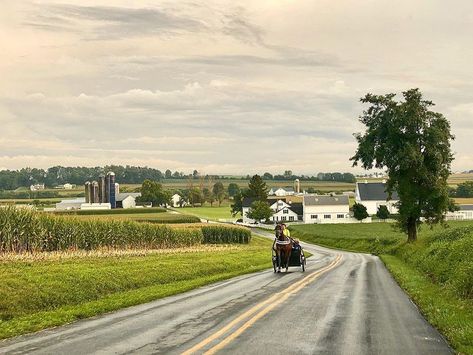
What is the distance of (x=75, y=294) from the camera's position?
714 inches

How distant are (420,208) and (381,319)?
4355 cm

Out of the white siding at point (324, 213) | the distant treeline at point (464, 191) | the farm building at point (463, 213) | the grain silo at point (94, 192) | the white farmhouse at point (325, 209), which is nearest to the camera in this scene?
the farm building at point (463, 213)

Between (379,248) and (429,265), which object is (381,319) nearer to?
(429,265)

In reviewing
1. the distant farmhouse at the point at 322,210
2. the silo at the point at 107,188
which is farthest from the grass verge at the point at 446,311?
the silo at the point at 107,188

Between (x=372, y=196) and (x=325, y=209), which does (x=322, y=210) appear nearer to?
(x=325, y=209)

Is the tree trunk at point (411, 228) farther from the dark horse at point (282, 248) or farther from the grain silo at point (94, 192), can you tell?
the grain silo at point (94, 192)

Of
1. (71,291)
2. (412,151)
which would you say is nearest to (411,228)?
(412,151)

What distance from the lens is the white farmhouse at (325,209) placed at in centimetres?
14438

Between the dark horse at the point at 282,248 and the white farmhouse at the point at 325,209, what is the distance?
117 meters

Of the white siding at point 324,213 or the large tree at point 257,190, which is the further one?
the large tree at point 257,190

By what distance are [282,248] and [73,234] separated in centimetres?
1917

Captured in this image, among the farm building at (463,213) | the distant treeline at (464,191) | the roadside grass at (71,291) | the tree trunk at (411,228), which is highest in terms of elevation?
the distant treeline at (464,191)

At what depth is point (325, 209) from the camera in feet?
474

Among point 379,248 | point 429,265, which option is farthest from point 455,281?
point 379,248
